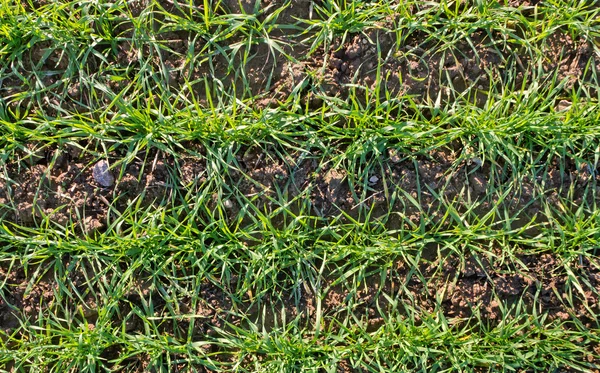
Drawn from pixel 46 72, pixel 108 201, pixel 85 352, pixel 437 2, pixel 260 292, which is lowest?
pixel 85 352

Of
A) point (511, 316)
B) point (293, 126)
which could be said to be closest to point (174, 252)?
point (293, 126)

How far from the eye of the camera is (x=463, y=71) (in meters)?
2.18

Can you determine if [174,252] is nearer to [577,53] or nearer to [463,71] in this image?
[463,71]

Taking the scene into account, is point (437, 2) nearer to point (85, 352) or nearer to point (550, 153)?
point (550, 153)

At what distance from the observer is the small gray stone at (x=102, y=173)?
2135mm

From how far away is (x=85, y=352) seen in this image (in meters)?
2.09

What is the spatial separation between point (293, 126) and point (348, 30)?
0.40m

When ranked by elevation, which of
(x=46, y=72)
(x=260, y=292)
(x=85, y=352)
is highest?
(x=46, y=72)

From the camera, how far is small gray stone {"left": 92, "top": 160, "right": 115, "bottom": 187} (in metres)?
2.13

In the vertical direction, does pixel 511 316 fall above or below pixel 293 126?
below

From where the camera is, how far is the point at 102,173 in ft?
7.00

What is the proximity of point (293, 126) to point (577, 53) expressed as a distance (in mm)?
1054

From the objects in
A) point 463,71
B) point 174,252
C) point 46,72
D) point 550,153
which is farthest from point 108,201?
point 550,153

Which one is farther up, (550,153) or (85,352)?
(550,153)
